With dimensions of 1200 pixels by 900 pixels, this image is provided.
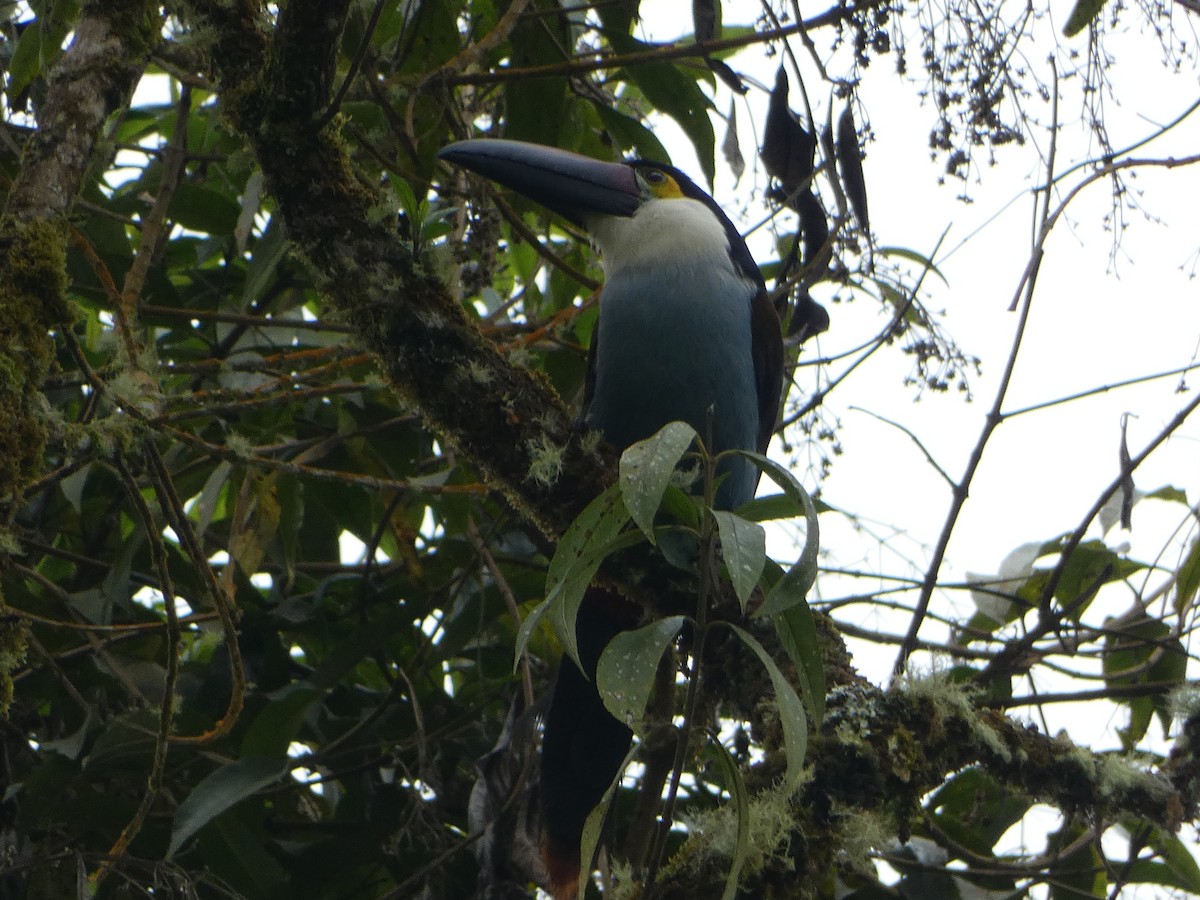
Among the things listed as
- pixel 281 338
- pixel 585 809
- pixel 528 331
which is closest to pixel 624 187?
pixel 528 331

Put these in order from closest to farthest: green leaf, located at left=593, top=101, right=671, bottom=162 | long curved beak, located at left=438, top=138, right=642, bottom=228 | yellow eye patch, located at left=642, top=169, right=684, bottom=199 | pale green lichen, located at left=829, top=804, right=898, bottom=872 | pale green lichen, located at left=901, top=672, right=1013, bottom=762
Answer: pale green lichen, located at left=829, top=804, right=898, bottom=872
pale green lichen, located at left=901, top=672, right=1013, bottom=762
long curved beak, located at left=438, top=138, right=642, bottom=228
green leaf, located at left=593, top=101, right=671, bottom=162
yellow eye patch, located at left=642, top=169, right=684, bottom=199

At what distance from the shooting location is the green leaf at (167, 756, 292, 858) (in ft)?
6.73

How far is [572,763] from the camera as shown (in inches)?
87.4

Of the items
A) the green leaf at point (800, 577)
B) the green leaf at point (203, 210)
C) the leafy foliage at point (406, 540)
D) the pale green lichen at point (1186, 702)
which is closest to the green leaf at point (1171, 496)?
the leafy foliage at point (406, 540)

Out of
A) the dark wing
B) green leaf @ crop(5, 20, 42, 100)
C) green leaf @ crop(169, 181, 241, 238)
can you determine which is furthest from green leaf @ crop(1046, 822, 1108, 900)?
green leaf @ crop(5, 20, 42, 100)

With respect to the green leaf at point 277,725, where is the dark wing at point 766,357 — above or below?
above

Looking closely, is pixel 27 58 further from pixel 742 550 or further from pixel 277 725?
pixel 742 550

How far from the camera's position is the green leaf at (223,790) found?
205cm

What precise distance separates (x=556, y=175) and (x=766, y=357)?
619mm

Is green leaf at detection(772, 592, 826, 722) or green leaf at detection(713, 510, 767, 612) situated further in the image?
green leaf at detection(772, 592, 826, 722)

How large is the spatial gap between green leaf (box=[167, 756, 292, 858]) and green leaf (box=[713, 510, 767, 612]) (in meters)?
1.25

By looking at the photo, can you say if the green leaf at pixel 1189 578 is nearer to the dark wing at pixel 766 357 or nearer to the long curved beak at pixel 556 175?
the dark wing at pixel 766 357

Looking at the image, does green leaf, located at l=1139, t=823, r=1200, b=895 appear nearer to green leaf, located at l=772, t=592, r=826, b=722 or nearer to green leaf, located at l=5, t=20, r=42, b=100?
green leaf, located at l=772, t=592, r=826, b=722

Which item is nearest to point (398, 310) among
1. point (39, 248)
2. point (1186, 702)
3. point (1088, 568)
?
point (39, 248)
